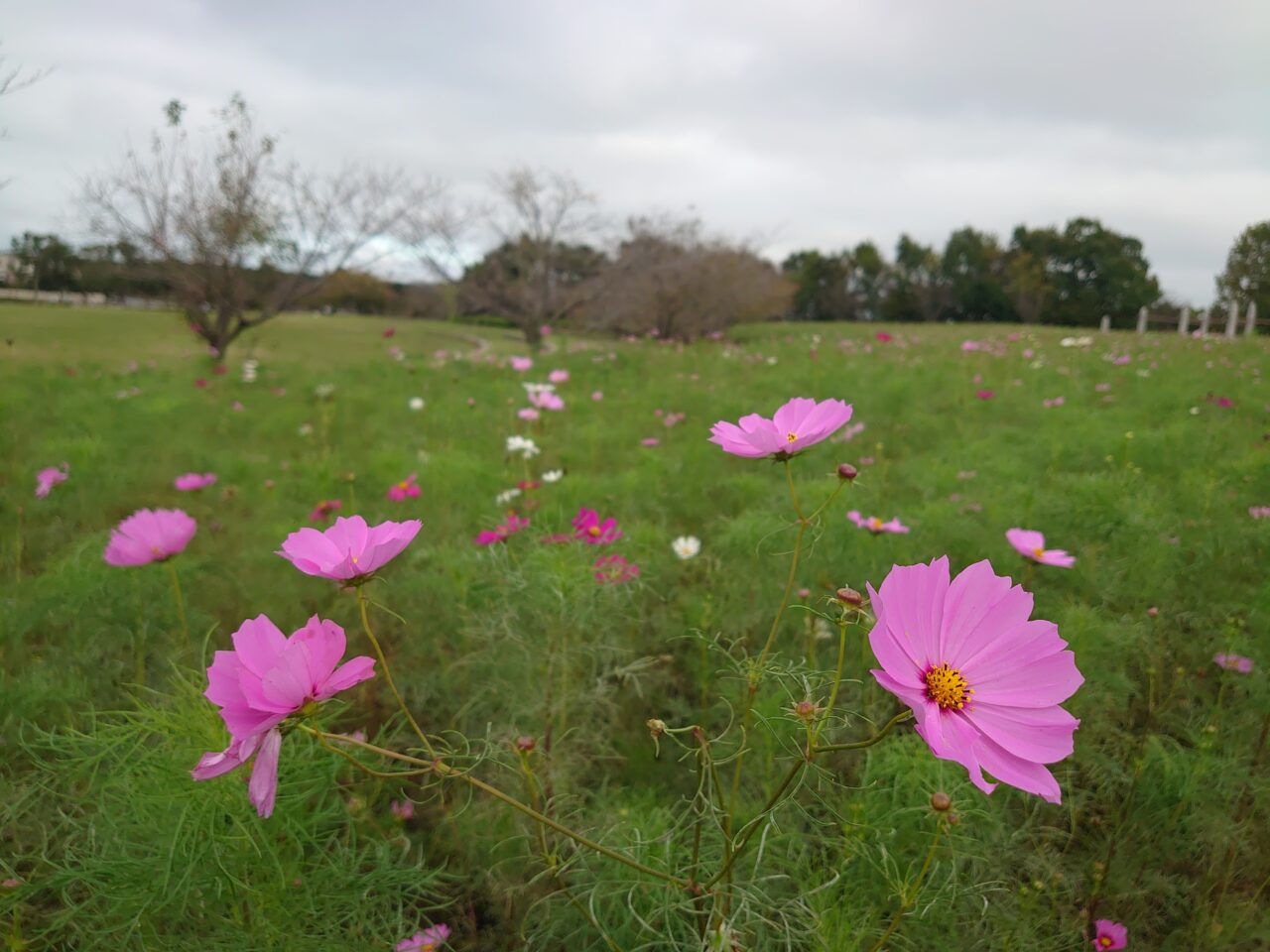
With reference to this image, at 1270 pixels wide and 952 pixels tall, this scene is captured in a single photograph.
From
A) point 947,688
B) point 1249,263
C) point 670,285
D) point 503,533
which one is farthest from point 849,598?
point 670,285

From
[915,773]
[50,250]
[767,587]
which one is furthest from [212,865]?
[50,250]

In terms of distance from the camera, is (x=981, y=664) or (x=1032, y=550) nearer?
(x=981, y=664)

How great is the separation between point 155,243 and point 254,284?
1.10 meters

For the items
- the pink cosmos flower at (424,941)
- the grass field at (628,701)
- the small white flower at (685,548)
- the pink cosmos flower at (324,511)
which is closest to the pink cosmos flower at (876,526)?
the grass field at (628,701)

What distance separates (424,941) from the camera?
915 millimetres

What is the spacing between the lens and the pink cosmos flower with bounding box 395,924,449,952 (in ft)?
2.83

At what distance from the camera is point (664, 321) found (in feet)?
43.3

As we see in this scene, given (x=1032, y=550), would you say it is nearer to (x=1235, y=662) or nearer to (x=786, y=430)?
(x=1235, y=662)

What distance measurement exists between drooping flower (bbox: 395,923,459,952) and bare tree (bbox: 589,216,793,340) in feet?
36.4

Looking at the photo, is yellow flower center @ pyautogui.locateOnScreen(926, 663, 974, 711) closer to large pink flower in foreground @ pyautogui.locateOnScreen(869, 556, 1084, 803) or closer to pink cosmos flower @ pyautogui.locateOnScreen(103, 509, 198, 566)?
large pink flower in foreground @ pyautogui.locateOnScreen(869, 556, 1084, 803)

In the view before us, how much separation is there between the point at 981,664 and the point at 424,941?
2.79 ft

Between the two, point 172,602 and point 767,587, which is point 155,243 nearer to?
point 172,602

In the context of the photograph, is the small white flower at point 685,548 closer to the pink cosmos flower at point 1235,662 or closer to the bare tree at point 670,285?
the pink cosmos flower at point 1235,662

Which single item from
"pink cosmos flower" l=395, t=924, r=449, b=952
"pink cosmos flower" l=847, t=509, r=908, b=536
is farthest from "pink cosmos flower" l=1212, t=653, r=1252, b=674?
"pink cosmos flower" l=395, t=924, r=449, b=952
